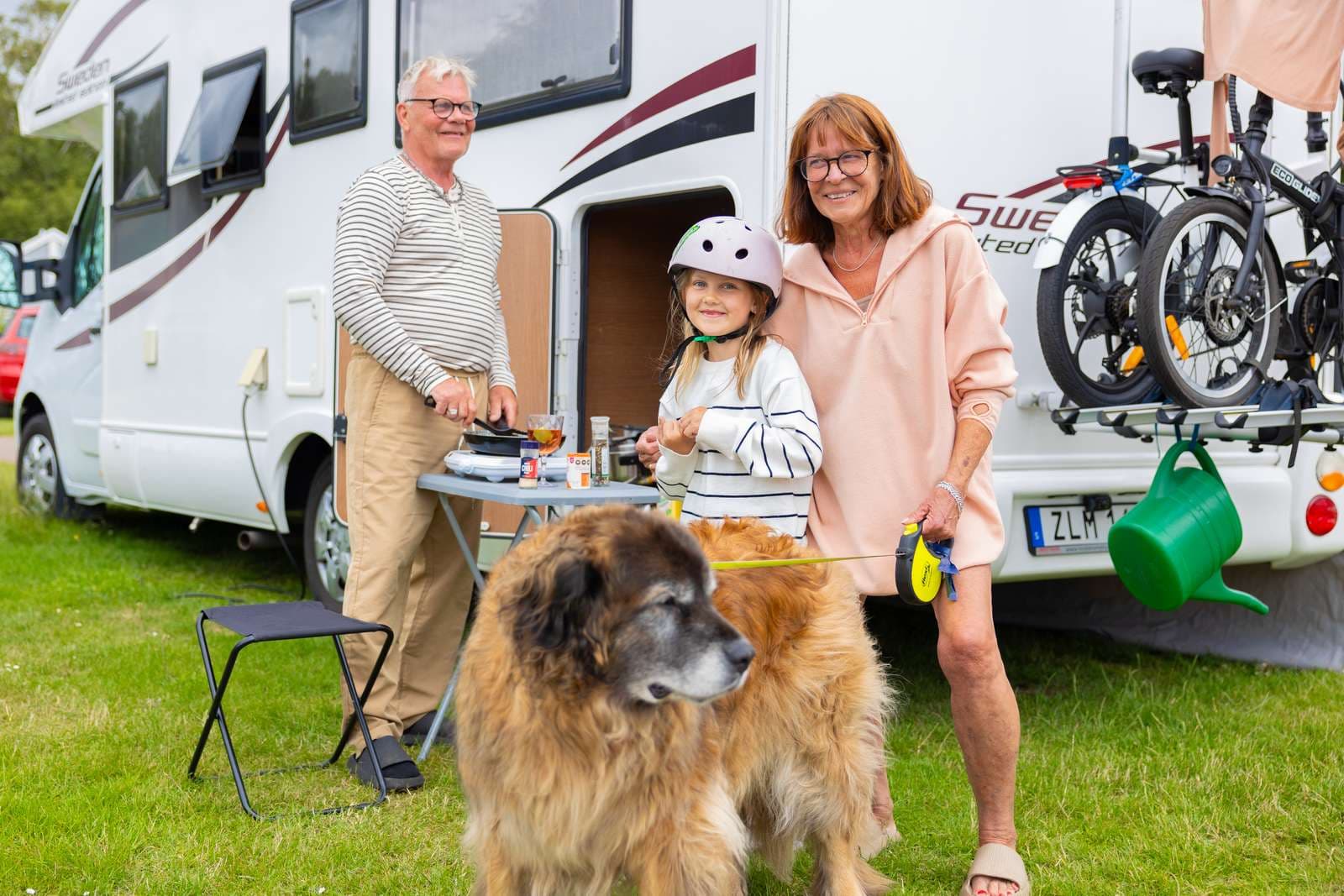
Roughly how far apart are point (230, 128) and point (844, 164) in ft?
14.8

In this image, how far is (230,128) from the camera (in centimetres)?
668

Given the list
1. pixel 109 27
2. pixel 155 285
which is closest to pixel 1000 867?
pixel 155 285

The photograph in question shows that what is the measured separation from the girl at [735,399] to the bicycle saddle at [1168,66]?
6.70 feet

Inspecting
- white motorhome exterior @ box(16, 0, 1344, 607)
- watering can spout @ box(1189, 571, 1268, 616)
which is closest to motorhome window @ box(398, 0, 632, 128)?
white motorhome exterior @ box(16, 0, 1344, 607)

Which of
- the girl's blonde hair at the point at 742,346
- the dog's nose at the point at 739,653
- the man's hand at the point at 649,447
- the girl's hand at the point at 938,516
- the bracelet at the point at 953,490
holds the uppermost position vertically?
the girl's blonde hair at the point at 742,346

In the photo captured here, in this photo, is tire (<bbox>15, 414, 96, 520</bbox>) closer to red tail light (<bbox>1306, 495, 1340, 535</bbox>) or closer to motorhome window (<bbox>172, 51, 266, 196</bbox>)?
motorhome window (<bbox>172, 51, 266, 196</bbox>)

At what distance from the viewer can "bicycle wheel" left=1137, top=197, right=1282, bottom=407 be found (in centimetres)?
421

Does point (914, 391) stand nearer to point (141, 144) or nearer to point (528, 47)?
point (528, 47)

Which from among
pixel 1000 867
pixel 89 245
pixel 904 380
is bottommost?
pixel 1000 867

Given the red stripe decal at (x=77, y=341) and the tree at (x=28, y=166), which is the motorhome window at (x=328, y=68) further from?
the tree at (x=28, y=166)

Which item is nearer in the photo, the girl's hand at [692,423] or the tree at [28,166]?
the girl's hand at [692,423]

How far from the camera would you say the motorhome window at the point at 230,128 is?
6609 millimetres

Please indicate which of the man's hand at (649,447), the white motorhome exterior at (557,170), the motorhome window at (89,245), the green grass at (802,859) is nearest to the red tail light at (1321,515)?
the white motorhome exterior at (557,170)

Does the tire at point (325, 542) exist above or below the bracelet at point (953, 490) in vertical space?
below
